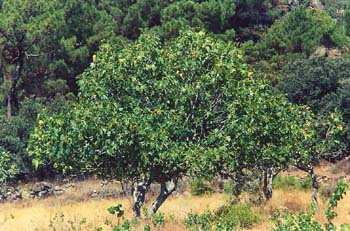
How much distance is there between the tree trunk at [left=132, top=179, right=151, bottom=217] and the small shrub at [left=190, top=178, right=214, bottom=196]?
6.09m

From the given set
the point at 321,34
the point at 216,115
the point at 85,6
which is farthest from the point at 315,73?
the point at 216,115

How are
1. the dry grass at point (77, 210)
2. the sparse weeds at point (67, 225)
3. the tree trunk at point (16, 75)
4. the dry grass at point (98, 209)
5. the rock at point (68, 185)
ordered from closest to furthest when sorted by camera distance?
1. the sparse weeds at point (67, 225)
2. the dry grass at point (98, 209)
3. the dry grass at point (77, 210)
4. the rock at point (68, 185)
5. the tree trunk at point (16, 75)

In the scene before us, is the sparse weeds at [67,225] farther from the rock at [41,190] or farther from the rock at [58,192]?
the rock at [41,190]

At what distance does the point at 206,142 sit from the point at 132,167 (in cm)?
147

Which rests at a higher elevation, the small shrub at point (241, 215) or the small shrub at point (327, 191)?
the small shrub at point (241, 215)

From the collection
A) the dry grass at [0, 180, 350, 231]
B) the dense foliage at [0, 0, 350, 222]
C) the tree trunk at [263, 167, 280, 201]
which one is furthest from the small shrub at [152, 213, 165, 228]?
the tree trunk at [263, 167, 280, 201]

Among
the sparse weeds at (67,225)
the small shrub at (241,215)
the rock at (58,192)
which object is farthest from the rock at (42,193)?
the small shrub at (241,215)

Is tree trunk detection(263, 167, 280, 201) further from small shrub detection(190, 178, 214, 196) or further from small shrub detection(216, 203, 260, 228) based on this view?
small shrub detection(190, 178, 214, 196)

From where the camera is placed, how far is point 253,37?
104 ft

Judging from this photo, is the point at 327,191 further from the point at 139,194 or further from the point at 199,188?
the point at 139,194

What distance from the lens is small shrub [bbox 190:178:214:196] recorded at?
A: 1692 cm

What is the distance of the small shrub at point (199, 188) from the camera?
16922 mm

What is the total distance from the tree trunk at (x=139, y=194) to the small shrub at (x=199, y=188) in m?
6.09

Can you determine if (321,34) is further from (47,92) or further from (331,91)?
(47,92)
